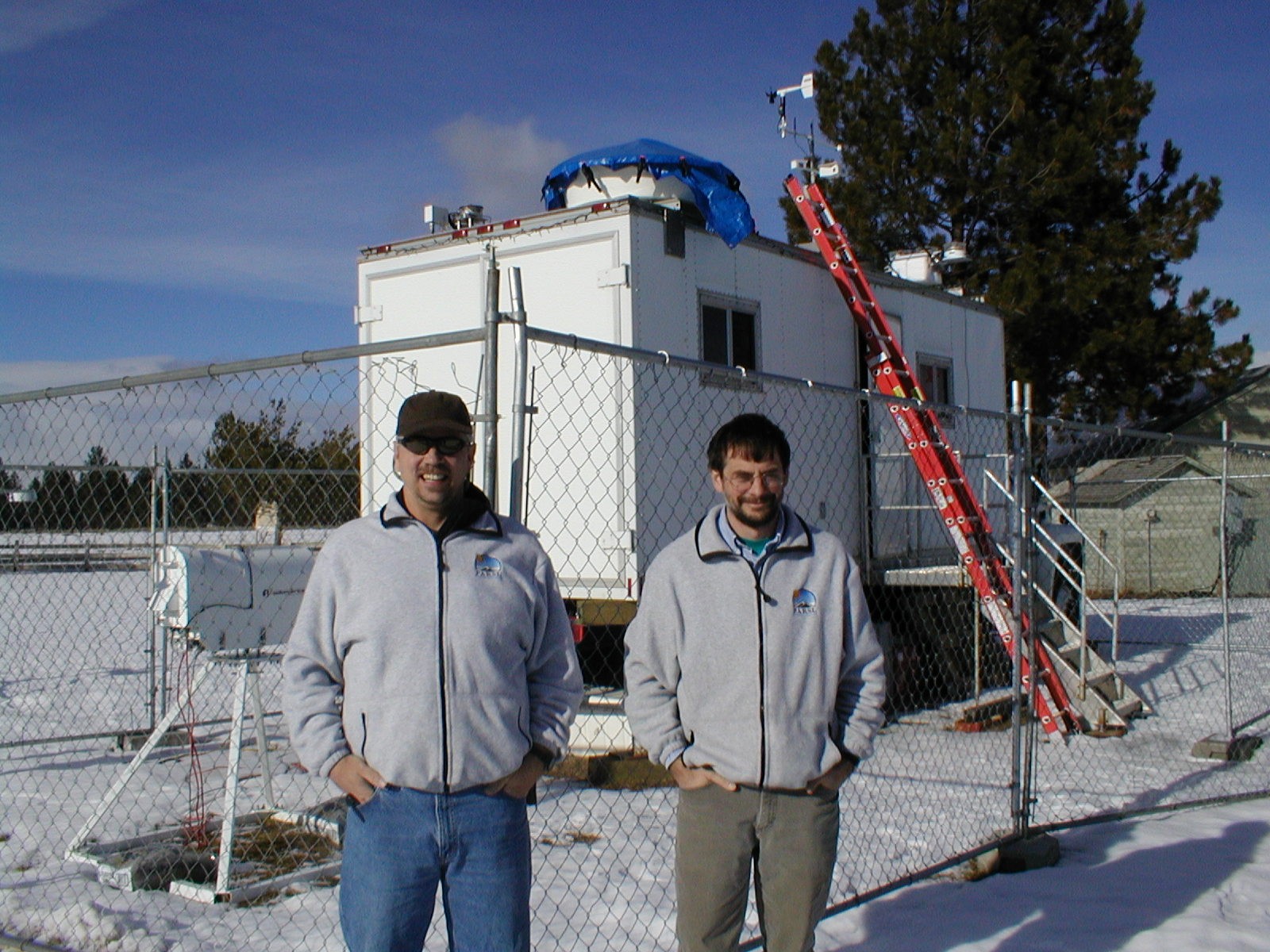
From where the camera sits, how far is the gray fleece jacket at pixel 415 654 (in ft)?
8.18

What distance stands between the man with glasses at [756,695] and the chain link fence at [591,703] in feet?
2.06

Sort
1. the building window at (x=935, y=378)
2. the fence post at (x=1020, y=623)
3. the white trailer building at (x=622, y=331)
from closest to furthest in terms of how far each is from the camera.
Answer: the fence post at (x=1020, y=623) → the white trailer building at (x=622, y=331) → the building window at (x=935, y=378)

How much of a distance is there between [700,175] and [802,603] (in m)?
5.51

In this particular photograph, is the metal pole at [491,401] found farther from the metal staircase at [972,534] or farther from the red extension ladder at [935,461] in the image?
the metal staircase at [972,534]

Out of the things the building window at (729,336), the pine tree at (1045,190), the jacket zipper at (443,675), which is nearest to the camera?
the jacket zipper at (443,675)

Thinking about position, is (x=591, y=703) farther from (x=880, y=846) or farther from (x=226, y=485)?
(x=226, y=485)

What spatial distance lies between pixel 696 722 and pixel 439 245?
5.51 meters

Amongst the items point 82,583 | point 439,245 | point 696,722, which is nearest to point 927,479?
point 439,245

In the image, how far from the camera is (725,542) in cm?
287

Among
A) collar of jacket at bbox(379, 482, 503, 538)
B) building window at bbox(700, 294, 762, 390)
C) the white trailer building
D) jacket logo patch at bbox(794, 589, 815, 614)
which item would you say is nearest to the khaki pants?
jacket logo patch at bbox(794, 589, 815, 614)

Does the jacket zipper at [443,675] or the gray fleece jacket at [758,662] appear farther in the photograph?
the gray fleece jacket at [758,662]

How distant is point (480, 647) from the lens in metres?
2.52

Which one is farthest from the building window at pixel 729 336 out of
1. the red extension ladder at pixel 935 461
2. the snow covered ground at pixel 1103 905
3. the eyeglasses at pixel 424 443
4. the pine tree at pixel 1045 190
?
the pine tree at pixel 1045 190

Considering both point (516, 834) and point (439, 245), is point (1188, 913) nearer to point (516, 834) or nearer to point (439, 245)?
point (516, 834)
